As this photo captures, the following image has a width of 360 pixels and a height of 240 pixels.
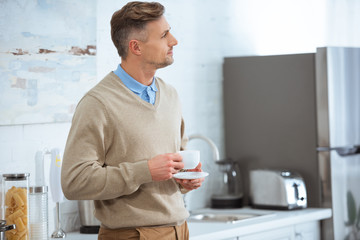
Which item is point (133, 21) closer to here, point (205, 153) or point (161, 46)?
point (161, 46)

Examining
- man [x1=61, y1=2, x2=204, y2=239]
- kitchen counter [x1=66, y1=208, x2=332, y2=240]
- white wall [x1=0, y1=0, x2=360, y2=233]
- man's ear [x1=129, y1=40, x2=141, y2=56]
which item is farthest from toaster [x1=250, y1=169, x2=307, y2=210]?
man's ear [x1=129, y1=40, x2=141, y2=56]

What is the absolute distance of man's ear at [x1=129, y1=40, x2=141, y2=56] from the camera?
7.38 ft

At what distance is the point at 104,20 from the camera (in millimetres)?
3289

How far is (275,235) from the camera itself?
3.37 metres

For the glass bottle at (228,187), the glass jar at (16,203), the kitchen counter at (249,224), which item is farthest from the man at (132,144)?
the glass bottle at (228,187)

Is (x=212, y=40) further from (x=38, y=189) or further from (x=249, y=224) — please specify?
(x=38, y=189)

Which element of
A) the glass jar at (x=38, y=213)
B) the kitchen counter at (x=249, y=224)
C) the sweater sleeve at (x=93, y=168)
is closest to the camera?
the sweater sleeve at (x=93, y=168)

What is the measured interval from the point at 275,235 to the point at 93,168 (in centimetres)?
157

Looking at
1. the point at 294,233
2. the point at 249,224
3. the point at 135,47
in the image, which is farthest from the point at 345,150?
the point at 135,47

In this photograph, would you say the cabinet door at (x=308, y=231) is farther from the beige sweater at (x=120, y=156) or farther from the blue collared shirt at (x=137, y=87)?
the blue collared shirt at (x=137, y=87)

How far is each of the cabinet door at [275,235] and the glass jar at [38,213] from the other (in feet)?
3.27

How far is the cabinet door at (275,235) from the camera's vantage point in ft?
10.6

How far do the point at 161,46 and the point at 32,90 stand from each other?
34.5 inches

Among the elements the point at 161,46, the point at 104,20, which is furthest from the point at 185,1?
the point at 161,46
